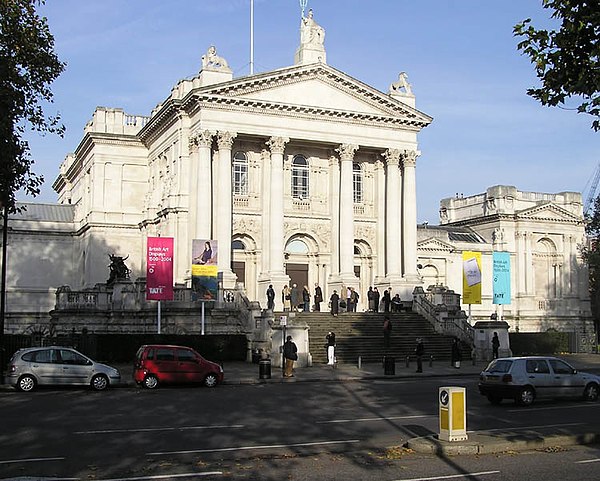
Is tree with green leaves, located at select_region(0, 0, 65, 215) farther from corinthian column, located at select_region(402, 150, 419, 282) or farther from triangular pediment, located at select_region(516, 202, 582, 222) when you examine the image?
triangular pediment, located at select_region(516, 202, 582, 222)

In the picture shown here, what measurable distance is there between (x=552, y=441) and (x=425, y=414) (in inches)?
A: 224

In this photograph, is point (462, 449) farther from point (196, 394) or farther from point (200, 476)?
point (196, 394)

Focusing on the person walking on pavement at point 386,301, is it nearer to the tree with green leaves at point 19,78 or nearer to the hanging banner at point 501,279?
the hanging banner at point 501,279

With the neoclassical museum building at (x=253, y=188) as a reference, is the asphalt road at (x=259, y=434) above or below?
below

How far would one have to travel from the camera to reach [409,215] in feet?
184

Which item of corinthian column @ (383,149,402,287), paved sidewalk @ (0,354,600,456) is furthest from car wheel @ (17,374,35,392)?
corinthian column @ (383,149,402,287)

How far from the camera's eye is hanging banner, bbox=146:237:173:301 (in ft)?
134

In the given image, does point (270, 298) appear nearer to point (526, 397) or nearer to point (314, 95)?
point (314, 95)

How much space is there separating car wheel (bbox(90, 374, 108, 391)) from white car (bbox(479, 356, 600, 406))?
13.1 m

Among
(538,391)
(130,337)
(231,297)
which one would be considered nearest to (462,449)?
(538,391)

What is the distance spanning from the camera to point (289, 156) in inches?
2200

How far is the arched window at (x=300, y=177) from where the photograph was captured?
56281mm

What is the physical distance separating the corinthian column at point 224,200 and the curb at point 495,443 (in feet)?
114

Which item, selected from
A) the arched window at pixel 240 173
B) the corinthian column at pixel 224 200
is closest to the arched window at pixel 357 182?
the arched window at pixel 240 173
